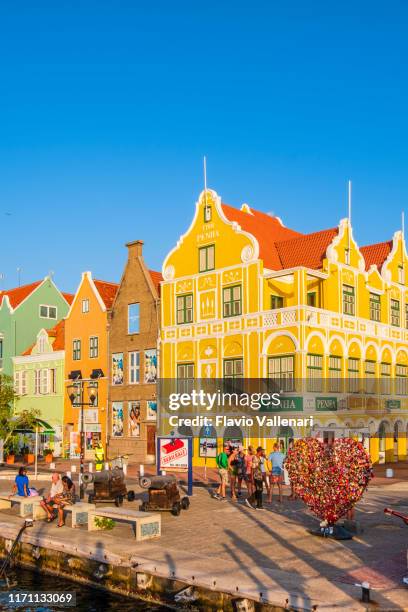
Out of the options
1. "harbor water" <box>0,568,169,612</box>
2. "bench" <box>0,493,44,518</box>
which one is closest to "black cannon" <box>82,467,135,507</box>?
"bench" <box>0,493,44,518</box>

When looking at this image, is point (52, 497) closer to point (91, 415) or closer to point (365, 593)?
point (365, 593)

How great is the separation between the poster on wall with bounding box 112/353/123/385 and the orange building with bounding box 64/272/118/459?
0.71 m

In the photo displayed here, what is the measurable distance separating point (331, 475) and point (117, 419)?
31480 millimetres

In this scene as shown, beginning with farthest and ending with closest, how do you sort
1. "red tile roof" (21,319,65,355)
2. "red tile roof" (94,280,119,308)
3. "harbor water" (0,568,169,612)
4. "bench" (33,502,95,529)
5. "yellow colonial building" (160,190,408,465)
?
"red tile roof" (21,319,65,355) < "red tile roof" (94,280,119,308) < "yellow colonial building" (160,190,408,465) < "bench" (33,502,95,529) < "harbor water" (0,568,169,612)

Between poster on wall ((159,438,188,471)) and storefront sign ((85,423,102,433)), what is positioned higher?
poster on wall ((159,438,188,471))

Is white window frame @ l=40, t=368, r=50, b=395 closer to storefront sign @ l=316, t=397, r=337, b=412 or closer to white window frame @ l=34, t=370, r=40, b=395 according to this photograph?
white window frame @ l=34, t=370, r=40, b=395

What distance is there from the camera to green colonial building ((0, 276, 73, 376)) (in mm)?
58594

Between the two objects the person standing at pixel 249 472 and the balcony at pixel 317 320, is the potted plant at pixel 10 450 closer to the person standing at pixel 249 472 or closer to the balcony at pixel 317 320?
the balcony at pixel 317 320

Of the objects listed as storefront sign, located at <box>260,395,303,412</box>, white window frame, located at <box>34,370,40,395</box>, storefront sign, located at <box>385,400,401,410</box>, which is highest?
white window frame, located at <box>34,370,40,395</box>

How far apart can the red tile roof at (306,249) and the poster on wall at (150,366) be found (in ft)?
32.7

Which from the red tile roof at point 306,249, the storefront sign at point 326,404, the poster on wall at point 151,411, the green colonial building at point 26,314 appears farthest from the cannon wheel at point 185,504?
the green colonial building at point 26,314

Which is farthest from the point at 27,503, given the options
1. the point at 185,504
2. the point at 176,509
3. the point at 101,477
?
the point at 185,504

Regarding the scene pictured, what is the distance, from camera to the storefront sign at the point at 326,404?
3678 centimetres

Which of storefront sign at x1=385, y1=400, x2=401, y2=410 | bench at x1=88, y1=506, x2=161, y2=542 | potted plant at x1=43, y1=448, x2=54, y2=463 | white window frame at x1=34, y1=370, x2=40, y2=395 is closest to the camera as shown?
bench at x1=88, y1=506, x2=161, y2=542
